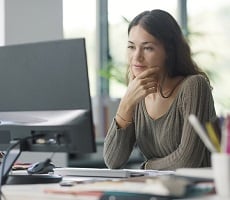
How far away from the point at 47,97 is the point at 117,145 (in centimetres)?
66

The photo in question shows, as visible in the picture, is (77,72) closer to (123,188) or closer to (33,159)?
(123,188)

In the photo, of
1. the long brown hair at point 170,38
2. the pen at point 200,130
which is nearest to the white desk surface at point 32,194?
the pen at point 200,130

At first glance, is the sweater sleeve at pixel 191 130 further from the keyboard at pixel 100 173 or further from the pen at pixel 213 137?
the pen at pixel 213 137

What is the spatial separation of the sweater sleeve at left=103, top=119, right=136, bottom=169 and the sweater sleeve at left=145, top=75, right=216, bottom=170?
10 centimetres

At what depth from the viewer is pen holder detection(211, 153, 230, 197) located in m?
1.12

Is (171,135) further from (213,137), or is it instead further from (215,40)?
(215,40)

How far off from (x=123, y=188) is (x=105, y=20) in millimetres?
3682

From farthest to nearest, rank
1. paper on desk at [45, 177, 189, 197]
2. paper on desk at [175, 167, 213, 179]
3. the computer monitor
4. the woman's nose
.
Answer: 1. the woman's nose
2. the computer monitor
3. paper on desk at [175, 167, 213, 179]
4. paper on desk at [45, 177, 189, 197]

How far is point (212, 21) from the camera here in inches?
195

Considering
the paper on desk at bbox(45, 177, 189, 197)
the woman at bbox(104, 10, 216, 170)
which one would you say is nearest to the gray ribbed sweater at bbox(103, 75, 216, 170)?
the woman at bbox(104, 10, 216, 170)

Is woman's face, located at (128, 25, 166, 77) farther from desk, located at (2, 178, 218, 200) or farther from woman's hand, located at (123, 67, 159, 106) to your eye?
desk, located at (2, 178, 218, 200)

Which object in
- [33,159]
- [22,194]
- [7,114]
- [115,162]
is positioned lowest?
[33,159]

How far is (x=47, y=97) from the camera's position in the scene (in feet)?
4.96

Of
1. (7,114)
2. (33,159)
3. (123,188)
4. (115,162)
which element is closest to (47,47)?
(7,114)
